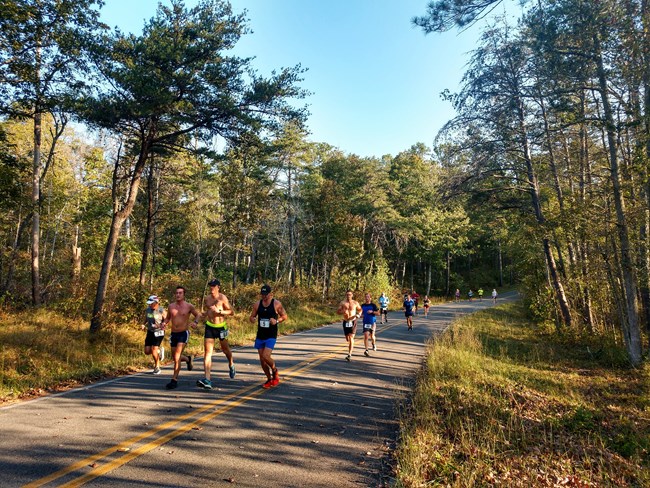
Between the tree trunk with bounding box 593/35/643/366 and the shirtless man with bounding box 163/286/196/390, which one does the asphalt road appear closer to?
the shirtless man with bounding box 163/286/196/390

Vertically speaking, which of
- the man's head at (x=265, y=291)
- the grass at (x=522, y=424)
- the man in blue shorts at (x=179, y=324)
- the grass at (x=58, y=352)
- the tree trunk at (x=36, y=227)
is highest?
the tree trunk at (x=36, y=227)

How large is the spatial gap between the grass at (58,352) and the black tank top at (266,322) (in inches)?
147

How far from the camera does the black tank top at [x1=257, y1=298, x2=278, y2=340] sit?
7.74 meters

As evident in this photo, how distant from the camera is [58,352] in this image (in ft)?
32.0

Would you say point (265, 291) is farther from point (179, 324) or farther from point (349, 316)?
point (349, 316)

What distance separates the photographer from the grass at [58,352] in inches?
311

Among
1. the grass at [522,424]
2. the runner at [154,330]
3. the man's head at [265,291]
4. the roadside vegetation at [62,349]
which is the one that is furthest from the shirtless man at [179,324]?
the grass at [522,424]

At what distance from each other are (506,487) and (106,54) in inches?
521

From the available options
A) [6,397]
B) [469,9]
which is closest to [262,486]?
[6,397]

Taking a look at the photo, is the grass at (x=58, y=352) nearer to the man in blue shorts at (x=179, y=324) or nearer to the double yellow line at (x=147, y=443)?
the man in blue shorts at (x=179, y=324)

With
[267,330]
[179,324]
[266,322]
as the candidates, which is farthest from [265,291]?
[179,324]

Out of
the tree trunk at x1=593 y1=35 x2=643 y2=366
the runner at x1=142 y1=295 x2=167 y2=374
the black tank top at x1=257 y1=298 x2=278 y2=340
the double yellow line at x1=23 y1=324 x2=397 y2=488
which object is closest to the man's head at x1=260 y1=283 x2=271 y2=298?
the black tank top at x1=257 y1=298 x2=278 y2=340

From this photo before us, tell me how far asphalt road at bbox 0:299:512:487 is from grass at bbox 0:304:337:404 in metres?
0.84

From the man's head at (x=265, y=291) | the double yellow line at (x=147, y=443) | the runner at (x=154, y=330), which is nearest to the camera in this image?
the double yellow line at (x=147, y=443)
